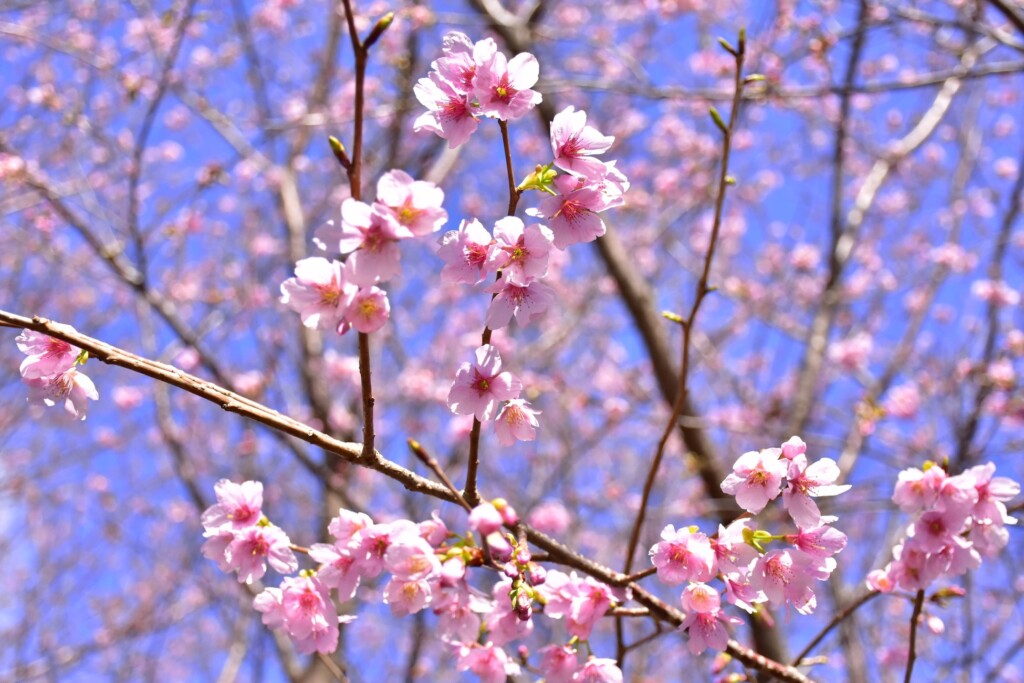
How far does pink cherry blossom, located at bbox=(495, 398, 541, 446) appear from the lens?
1618mm

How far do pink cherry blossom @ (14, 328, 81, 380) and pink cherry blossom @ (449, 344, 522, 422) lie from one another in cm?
78

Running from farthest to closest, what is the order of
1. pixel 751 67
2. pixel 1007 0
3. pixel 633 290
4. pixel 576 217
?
pixel 751 67 → pixel 633 290 → pixel 1007 0 → pixel 576 217

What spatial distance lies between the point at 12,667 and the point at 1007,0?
366 inches

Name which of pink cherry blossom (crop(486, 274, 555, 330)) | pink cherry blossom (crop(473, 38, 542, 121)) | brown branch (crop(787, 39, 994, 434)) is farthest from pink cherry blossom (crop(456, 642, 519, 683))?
brown branch (crop(787, 39, 994, 434))

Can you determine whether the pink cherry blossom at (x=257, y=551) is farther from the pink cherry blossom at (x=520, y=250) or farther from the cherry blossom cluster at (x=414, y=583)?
the pink cherry blossom at (x=520, y=250)

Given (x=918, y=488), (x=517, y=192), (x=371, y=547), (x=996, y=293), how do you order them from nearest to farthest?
1. (x=517, y=192)
2. (x=371, y=547)
3. (x=918, y=488)
4. (x=996, y=293)

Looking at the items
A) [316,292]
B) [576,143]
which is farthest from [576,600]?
[576,143]

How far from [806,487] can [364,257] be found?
1.03 meters

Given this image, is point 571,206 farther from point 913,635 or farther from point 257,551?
point 913,635

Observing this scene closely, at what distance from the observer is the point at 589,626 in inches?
63.5

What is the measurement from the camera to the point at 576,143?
1481mm

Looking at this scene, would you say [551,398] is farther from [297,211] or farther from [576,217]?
[576,217]

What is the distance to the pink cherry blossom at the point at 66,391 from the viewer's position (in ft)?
4.99

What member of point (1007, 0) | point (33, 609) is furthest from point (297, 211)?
point (33, 609)
